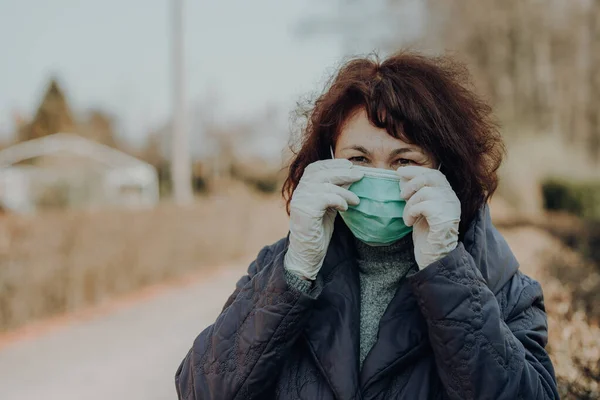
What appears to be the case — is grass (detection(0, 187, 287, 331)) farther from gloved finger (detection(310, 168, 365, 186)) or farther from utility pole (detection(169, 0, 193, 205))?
gloved finger (detection(310, 168, 365, 186))

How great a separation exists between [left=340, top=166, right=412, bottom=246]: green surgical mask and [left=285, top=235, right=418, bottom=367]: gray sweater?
0.08 m

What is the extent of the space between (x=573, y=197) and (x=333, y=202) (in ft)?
58.9

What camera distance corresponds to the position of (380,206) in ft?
5.94

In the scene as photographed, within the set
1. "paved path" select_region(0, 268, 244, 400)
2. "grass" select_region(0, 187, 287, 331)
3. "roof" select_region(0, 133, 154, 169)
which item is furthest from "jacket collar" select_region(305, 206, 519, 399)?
"roof" select_region(0, 133, 154, 169)

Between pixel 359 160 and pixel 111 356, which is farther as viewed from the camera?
pixel 111 356

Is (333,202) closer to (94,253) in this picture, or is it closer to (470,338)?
(470,338)

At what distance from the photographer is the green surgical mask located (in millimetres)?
1822

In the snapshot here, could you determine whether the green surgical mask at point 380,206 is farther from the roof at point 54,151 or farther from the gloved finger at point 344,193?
the roof at point 54,151

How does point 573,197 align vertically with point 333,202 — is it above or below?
below

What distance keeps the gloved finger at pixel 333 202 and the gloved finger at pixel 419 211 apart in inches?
6.5

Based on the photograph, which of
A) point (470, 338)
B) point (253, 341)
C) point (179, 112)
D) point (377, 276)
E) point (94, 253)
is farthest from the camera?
point (179, 112)

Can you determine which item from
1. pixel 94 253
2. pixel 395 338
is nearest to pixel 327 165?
pixel 395 338

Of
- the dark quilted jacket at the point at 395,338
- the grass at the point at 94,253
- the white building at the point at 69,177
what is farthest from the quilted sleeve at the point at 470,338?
the white building at the point at 69,177

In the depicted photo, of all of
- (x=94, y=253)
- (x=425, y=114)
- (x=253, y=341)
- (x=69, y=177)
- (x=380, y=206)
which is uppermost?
(x=425, y=114)
